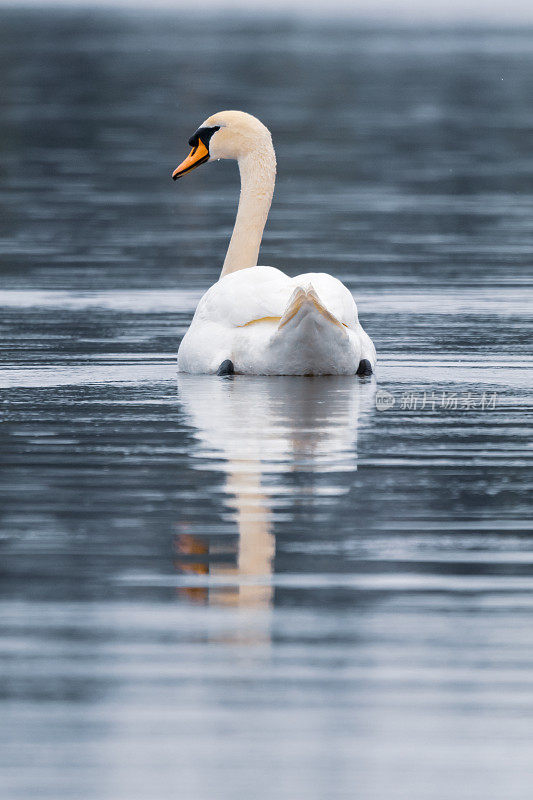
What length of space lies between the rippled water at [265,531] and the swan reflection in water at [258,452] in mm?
20

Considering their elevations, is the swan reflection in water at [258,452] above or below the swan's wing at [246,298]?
below

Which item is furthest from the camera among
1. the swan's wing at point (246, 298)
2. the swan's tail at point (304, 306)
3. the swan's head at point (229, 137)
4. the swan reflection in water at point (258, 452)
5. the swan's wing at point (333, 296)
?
the swan's head at point (229, 137)

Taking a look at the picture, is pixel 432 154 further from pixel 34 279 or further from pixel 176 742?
pixel 176 742

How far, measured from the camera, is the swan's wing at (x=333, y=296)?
11.3m

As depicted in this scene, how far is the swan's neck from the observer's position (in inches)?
521

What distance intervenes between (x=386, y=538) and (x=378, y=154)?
2230cm

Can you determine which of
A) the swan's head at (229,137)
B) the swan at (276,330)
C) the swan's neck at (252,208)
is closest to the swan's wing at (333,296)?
the swan at (276,330)

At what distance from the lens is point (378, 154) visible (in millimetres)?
29406

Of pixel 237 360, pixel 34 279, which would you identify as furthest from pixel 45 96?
pixel 237 360

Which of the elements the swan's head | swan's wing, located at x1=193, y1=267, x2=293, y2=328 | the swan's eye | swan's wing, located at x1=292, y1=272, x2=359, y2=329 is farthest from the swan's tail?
the swan's eye

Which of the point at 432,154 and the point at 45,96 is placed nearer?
the point at 432,154

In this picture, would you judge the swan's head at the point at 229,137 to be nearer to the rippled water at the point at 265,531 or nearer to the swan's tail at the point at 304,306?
the rippled water at the point at 265,531

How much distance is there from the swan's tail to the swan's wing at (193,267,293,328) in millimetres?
399

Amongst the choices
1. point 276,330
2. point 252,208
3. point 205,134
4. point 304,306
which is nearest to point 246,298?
point 276,330
